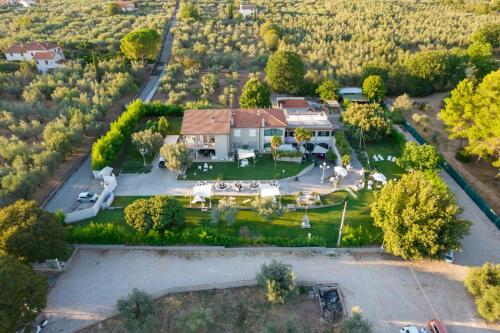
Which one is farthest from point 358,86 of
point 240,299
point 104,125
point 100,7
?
point 100,7

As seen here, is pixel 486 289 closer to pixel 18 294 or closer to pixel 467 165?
pixel 467 165

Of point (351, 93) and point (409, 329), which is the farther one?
point (351, 93)

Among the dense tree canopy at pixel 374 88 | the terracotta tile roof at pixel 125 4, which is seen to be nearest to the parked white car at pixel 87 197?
the dense tree canopy at pixel 374 88

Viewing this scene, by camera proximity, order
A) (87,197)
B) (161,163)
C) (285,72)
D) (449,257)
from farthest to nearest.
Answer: (285,72)
(161,163)
(87,197)
(449,257)

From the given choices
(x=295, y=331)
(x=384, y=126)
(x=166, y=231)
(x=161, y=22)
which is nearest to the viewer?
(x=295, y=331)

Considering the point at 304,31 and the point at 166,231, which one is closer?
the point at 166,231

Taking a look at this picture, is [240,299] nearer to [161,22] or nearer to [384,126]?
[384,126]

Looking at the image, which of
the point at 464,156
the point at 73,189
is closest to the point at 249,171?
the point at 73,189
